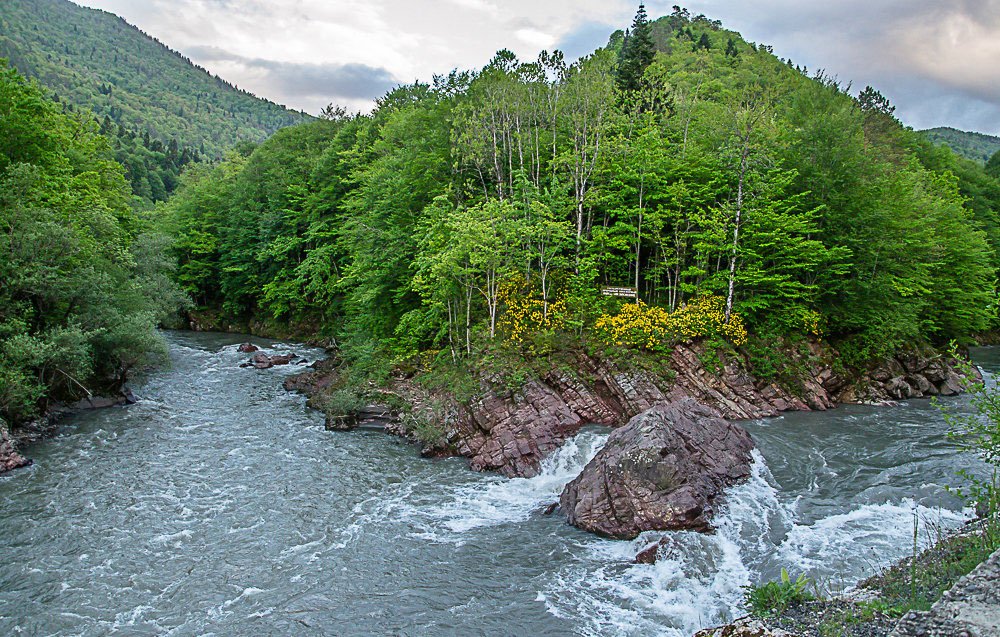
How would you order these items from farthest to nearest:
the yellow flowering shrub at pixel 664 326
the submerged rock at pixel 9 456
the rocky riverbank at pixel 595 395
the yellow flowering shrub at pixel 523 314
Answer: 1. the yellow flowering shrub at pixel 523 314
2. the yellow flowering shrub at pixel 664 326
3. the rocky riverbank at pixel 595 395
4. the submerged rock at pixel 9 456

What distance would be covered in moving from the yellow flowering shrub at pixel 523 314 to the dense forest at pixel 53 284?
1693 centimetres

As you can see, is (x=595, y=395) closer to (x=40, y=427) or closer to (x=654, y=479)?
(x=654, y=479)

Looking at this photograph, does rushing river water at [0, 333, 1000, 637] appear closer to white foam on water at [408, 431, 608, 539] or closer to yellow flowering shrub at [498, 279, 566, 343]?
white foam on water at [408, 431, 608, 539]

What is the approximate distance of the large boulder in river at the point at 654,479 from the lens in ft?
53.4

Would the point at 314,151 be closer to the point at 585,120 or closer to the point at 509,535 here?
the point at 585,120

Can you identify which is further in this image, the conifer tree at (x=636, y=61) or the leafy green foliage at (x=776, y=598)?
the conifer tree at (x=636, y=61)

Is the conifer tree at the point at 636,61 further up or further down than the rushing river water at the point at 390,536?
further up

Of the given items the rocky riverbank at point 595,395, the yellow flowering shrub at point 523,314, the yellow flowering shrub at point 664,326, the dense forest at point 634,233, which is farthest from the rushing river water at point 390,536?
the dense forest at point 634,233

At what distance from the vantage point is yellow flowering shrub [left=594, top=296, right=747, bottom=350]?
2742 cm

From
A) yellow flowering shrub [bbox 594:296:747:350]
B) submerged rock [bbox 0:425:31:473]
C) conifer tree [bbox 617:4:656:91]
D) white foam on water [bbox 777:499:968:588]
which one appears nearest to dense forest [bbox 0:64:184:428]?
submerged rock [bbox 0:425:31:473]

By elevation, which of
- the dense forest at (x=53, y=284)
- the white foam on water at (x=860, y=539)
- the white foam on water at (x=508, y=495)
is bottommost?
the white foam on water at (x=508, y=495)

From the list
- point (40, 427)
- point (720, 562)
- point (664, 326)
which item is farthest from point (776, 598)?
point (40, 427)

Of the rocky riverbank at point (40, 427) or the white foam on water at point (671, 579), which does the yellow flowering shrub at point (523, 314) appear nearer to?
the white foam on water at point (671, 579)

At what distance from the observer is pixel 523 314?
93.2ft
